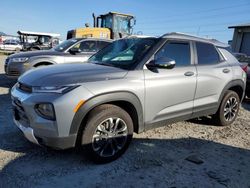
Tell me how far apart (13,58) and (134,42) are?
509cm

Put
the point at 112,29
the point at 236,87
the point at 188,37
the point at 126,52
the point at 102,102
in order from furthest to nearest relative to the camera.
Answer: the point at 112,29, the point at 236,87, the point at 188,37, the point at 126,52, the point at 102,102

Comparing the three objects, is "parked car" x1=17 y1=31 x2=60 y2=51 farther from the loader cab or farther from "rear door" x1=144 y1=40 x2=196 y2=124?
"rear door" x1=144 y1=40 x2=196 y2=124

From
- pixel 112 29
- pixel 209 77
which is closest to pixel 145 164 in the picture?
pixel 209 77

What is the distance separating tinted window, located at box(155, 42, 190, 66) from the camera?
159 inches

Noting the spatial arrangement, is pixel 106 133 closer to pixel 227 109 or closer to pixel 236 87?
pixel 227 109

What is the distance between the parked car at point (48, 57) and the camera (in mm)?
7750

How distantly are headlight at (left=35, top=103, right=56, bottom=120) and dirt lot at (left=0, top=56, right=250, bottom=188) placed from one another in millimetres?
765

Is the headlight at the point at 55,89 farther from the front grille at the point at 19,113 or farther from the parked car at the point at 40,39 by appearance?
the parked car at the point at 40,39

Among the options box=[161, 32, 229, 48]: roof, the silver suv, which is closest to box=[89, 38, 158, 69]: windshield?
the silver suv

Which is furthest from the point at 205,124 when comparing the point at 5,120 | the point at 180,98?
the point at 5,120

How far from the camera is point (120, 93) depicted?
3.40 metres

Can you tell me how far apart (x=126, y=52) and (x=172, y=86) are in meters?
0.94

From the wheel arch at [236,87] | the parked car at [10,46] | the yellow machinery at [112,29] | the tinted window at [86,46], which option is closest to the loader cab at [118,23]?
the yellow machinery at [112,29]

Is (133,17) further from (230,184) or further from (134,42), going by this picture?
(230,184)
